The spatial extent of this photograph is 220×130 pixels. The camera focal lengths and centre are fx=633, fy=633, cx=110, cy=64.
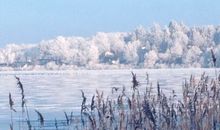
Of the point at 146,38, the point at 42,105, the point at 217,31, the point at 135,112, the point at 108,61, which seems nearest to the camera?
the point at 135,112

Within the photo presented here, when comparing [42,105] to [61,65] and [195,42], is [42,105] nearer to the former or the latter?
[195,42]

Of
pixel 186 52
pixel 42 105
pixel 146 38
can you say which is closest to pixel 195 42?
pixel 186 52

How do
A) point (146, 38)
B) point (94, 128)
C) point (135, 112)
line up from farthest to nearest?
point (146, 38), point (135, 112), point (94, 128)

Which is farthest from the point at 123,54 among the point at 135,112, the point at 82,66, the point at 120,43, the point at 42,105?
the point at 135,112

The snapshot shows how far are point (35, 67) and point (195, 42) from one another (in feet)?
80.1

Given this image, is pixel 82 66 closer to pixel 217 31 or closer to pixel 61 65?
pixel 61 65

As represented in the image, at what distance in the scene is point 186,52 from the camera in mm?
A: 73500

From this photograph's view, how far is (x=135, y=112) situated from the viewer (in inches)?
369

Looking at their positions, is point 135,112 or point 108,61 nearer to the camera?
point 135,112

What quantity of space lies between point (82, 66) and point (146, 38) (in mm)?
12647

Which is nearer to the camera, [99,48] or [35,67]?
[99,48]

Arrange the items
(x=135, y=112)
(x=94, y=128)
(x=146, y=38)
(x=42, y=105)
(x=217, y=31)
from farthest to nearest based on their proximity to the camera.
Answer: (x=146, y=38)
(x=217, y=31)
(x=42, y=105)
(x=135, y=112)
(x=94, y=128)

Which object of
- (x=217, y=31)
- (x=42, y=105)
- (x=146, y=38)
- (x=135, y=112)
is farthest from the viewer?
(x=146, y=38)

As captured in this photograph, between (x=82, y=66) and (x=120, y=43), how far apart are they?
28.3 ft
